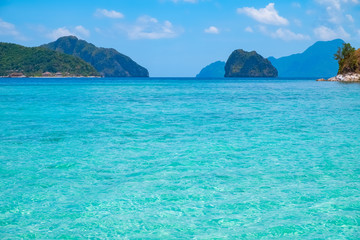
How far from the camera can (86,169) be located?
43.8ft

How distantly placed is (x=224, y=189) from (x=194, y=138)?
9072 mm

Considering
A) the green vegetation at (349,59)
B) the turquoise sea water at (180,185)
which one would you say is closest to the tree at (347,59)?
the green vegetation at (349,59)

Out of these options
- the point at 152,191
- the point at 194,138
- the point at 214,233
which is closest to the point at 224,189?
the point at 152,191

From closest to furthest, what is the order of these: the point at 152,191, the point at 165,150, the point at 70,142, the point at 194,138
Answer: the point at 152,191 < the point at 165,150 < the point at 70,142 < the point at 194,138

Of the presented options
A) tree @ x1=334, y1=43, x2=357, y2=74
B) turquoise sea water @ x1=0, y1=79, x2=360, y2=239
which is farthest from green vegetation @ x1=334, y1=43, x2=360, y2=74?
turquoise sea water @ x1=0, y1=79, x2=360, y2=239

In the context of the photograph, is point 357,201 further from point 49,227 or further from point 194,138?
point 194,138

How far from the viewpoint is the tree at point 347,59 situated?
145875 millimetres

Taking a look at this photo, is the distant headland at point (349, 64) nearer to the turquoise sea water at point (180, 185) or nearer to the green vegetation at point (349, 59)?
the green vegetation at point (349, 59)

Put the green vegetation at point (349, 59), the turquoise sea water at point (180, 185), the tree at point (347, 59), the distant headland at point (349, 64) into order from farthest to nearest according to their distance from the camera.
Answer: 1. the tree at point (347, 59)
2. the green vegetation at point (349, 59)
3. the distant headland at point (349, 64)
4. the turquoise sea water at point (180, 185)

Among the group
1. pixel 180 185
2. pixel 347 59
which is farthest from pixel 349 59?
pixel 180 185

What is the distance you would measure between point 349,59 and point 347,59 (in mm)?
2430

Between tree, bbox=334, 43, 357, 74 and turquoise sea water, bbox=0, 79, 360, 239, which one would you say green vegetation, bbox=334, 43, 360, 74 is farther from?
turquoise sea water, bbox=0, 79, 360, 239

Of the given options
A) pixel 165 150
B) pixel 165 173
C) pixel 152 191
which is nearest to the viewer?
pixel 152 191

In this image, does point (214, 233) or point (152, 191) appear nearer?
point (214, 233)
